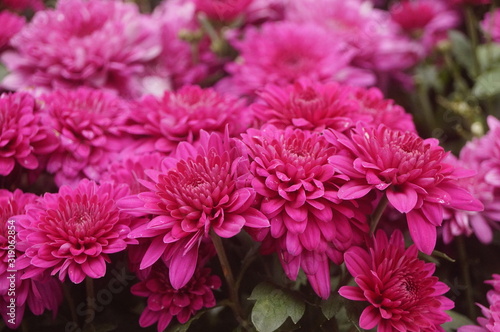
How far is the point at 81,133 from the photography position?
2.13 feet

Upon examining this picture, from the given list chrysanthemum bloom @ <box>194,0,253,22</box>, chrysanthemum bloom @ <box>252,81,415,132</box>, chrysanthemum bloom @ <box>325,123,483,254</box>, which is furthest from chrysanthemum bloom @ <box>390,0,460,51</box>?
chrysanthemum bloom @ <box>325,123,483,254</box>

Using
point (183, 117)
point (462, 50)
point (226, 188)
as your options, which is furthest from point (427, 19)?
point (226, 188)

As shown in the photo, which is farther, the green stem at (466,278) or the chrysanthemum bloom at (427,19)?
the chrysanthemum bloom at (427,19)

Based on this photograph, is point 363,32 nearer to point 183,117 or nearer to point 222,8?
point 222,8

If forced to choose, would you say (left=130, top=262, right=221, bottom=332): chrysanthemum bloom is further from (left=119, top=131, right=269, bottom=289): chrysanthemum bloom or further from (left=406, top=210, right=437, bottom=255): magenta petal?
(left=406, top=210, right=437, bottom=255): magenta petal

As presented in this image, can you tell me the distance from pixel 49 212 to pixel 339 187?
27cm

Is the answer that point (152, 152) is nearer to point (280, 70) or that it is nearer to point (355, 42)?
point (280, 70)

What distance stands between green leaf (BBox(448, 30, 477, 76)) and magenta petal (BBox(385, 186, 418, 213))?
0.63 m

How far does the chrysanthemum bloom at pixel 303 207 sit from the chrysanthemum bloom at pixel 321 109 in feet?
0.22

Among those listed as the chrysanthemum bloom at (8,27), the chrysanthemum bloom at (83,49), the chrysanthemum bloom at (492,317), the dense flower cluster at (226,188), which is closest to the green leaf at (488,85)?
the dense flower cluster at (226,188)

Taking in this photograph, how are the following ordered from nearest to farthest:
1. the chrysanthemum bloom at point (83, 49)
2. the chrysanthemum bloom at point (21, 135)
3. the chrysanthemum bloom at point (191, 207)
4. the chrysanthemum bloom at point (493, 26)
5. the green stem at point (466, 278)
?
1. the chrysanthemum bloom at point (191, 207)
2. the chrysanthemum bloom at point (21, 135)
3. the green stem at point (466, 278)
4. the chrysanthemum bloom at point (83, 49)
5. the chrysanthemum bloom at point (493, 26)

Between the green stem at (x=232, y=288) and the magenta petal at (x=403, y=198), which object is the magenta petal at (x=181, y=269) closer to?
the green stem at (x=232, y=288)

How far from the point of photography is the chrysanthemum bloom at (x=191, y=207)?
18.7 inches

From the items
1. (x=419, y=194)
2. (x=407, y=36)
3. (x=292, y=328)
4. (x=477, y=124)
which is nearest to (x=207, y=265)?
(x=292, y=328)
